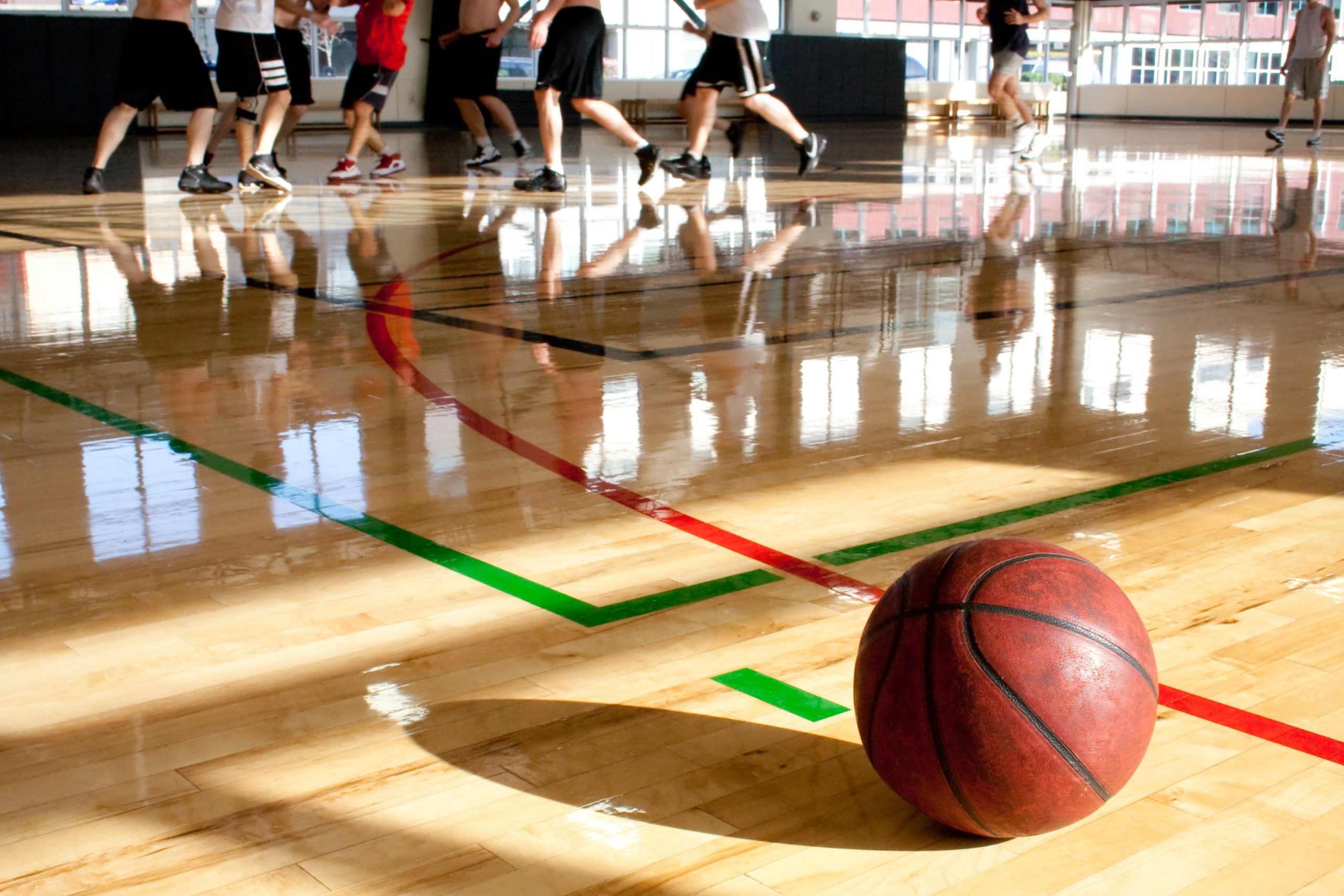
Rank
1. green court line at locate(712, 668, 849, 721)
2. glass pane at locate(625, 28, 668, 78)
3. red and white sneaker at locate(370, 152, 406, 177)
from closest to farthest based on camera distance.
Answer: green court line at locate(712, 668, 849, 721), red and white sneaker at locate(370, 152, 406, 177), glass pane at locate(625, 28, 668, 78)

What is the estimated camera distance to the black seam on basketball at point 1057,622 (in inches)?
65.6

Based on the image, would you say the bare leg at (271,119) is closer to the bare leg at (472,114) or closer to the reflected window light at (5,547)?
the bare leg at (472,114)

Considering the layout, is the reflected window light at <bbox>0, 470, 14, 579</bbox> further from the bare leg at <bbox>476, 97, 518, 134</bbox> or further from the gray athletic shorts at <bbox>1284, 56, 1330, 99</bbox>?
the gray athletic shorts at <bbox>1284, 56, 1330, 99</bbox>

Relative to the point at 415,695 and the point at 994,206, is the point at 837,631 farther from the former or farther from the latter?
the point at 994,206

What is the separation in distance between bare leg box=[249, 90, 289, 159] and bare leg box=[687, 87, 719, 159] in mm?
2788

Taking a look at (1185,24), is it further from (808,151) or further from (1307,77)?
(808,151)

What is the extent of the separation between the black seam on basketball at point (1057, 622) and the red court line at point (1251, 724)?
0.24 metres

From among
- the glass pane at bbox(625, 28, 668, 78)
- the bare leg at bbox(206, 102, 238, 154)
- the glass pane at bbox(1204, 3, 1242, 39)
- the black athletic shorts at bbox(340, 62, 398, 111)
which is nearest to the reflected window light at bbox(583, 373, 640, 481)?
the bare leg at bbox(206, 102, 238, 154)

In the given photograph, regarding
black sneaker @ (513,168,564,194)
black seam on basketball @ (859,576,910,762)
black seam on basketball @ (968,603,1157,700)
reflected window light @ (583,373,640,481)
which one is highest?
black sneaker @ (513,168,564,194)

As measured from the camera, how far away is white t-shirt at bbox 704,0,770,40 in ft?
31.2

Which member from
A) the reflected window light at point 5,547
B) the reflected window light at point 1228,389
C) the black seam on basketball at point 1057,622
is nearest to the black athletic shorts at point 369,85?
the reflected window light at point 1228,389

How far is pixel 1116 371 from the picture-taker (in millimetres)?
4211

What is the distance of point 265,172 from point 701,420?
6.73m

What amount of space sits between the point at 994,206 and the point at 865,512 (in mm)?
6529
